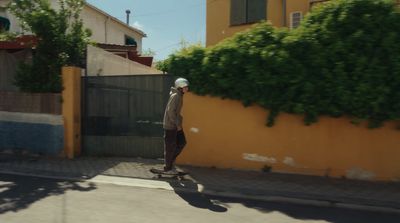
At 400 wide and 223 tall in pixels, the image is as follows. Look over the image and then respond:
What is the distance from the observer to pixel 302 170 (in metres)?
9.37

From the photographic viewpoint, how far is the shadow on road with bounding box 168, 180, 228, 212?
23.8 ft

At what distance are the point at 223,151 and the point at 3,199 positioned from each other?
14.2 feet

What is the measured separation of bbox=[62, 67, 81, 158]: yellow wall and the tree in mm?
252

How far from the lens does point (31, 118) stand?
11.7 meters

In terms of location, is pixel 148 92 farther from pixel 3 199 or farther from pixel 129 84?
pixel 3 199

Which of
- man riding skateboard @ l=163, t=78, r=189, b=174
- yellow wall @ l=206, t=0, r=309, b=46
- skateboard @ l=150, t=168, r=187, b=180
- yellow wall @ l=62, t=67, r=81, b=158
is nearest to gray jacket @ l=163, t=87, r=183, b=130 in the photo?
man riding skateboard @ l=163, t=78, r=189, b=174

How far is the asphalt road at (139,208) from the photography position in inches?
255

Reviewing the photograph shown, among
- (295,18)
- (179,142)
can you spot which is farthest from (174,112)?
(295,18)

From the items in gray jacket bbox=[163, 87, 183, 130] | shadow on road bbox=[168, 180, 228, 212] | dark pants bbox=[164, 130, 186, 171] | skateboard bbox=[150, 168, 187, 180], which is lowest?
shadow on road bbox=[168, 180, 228, 212]

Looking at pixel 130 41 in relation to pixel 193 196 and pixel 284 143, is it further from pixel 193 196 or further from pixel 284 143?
pixel 193 196

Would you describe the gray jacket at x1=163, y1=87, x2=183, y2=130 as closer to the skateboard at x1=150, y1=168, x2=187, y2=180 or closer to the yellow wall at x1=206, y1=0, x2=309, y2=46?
the skateboard at x1=150, y1=168, x2=187, y2=180

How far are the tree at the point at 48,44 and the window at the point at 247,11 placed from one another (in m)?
6.02

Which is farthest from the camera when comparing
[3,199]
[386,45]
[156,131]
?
[156,131]

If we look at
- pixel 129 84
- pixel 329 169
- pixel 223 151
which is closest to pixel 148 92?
pixel 129 84
